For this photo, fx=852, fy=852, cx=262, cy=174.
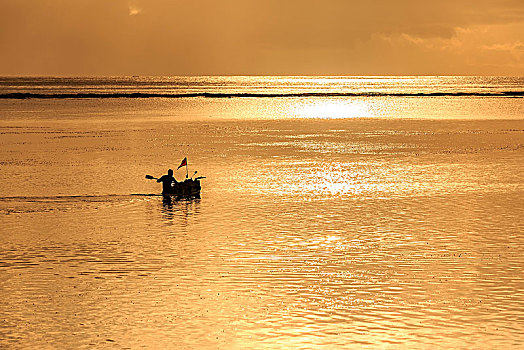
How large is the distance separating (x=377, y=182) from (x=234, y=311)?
2388 centimetres

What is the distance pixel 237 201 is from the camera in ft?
115

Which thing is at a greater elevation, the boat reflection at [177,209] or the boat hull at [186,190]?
the boat hull at [186,190]

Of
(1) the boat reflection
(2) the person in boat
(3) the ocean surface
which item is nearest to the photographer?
(3) the ocean surface

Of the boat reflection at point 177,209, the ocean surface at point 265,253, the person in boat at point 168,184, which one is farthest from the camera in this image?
the person in boat at point 168,184

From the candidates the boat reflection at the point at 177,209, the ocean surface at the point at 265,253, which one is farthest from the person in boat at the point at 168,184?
the ocean surface at the point at 265,253

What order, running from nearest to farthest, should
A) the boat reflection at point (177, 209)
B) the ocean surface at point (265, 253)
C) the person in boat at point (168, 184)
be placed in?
the ocean surface at point (265, 253) < the boat reflection at point (177, 209) < the person in boat at point (168, 184)

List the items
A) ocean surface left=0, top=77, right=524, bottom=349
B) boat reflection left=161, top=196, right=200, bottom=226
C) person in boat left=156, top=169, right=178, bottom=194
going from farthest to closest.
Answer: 1. person in boat left=156, top=169, right=178, bottom=194
2. boat reflection left=161, top=196, right=200, bottom=226
3. ocean surface left=0, top=77, right=524, bottom=349

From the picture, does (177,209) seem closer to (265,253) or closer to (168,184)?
(168,184)

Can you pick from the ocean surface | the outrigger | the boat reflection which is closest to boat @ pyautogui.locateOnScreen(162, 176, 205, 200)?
the outrigger

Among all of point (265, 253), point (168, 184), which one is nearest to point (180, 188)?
point (168, 184)

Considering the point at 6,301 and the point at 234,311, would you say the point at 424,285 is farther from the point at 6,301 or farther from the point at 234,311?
the point at 6,301

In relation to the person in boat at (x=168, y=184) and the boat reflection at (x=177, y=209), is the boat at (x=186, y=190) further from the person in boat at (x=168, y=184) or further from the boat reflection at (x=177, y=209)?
the boat reflection at (x=177, y=209)

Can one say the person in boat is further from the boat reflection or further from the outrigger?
→ the boat reflection

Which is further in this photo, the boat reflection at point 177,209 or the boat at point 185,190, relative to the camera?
the boat at point 185,190
